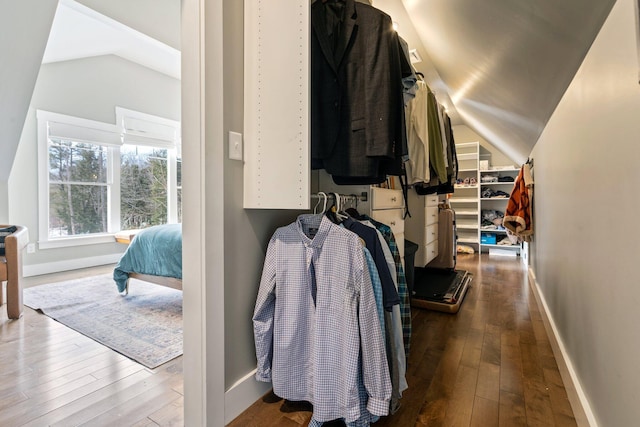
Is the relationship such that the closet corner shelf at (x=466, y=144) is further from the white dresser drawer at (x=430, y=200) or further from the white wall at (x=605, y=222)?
the white wall at (x=605, y=222)

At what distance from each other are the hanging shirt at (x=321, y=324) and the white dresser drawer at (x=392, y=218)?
20.9 inches

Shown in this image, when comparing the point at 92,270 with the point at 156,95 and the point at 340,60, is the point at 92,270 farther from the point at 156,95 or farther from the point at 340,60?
the point at 340,60

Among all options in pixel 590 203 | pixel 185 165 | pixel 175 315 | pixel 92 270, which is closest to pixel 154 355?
pixel 175 315

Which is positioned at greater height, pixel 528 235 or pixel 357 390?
pixel 528 235

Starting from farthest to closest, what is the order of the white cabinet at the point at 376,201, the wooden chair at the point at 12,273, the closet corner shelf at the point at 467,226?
1. the closet corner shelf at the point at 467,226
2. the wooden chair at the point at 12,273
3. the white cabinet at the point at 376,201

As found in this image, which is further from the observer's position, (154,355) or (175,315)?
(175,315)

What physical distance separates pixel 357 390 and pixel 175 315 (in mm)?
1835

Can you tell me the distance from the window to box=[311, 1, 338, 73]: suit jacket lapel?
414cm

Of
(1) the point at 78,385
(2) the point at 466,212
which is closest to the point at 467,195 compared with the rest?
(2) the point at 466,212

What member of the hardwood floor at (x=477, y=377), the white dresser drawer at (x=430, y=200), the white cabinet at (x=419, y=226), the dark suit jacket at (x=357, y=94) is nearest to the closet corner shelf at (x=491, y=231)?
the white dresser drawer at (x=430, y=200)

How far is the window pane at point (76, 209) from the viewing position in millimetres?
3895

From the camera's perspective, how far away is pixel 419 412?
48.6 inches

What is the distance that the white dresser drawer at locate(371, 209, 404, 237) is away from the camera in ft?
5.68

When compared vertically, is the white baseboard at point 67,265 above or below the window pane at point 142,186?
below
